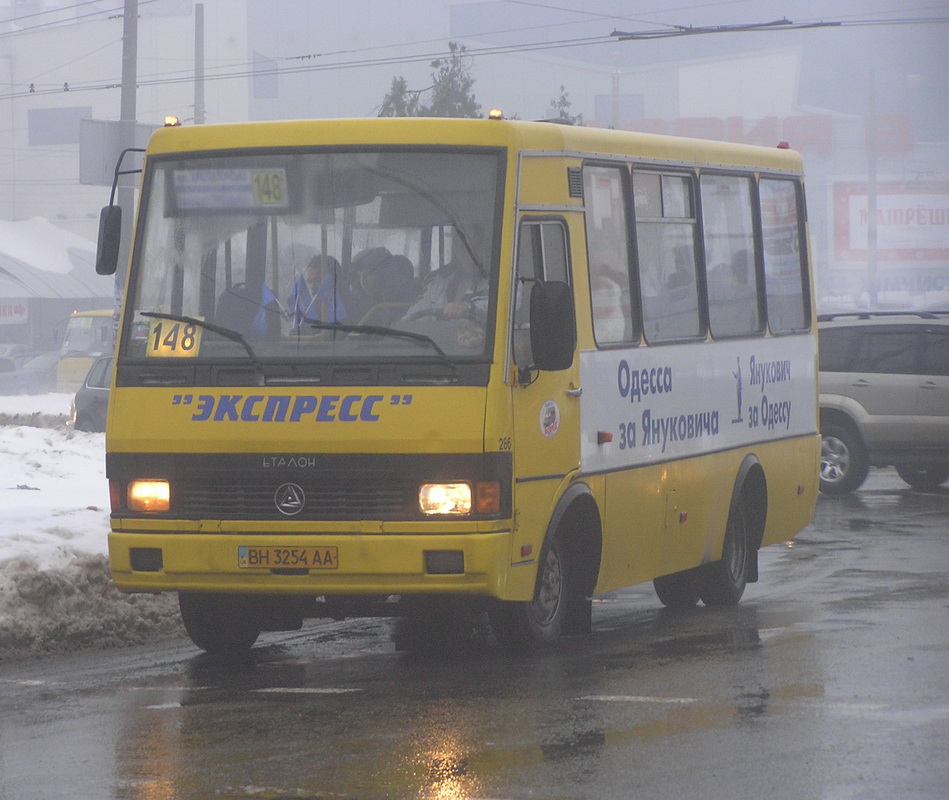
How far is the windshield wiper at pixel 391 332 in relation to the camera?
8.61 metres

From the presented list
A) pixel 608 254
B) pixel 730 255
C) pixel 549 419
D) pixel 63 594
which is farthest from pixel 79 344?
pixel 549 419

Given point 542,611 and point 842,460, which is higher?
point 842,460

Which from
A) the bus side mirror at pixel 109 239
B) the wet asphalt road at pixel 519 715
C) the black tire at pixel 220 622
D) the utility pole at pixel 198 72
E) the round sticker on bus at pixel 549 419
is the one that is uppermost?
the utility pole at pixel 198 72

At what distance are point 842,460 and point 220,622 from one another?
40.7ft

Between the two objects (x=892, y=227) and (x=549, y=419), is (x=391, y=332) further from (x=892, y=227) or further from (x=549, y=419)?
(x=892, y=227)

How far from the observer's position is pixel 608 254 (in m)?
10.1

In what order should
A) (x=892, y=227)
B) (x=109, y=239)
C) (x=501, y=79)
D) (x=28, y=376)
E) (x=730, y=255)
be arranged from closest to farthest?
(x=109, y=239)
(x=730, y=255)
(x=28, y=376)
(x=892, y=227)
(x=501, y=79)

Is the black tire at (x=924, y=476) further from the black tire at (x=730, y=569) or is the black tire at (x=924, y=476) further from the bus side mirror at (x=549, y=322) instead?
the bus side mirror at (x=549, y=322)

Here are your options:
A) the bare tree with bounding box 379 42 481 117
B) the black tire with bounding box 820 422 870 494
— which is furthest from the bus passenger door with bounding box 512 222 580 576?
the bare tree with bounding box 379 42 481 117

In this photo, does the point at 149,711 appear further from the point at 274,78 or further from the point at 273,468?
the point at 274,78

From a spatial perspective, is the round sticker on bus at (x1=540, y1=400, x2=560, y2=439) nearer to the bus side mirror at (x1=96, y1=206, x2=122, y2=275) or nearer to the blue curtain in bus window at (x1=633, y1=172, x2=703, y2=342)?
the blue curtain in bus window at (x1=633, y1=172, x2=703, y2=342)

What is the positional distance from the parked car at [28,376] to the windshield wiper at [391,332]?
137ft

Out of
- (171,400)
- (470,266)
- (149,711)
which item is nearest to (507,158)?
(470,266)

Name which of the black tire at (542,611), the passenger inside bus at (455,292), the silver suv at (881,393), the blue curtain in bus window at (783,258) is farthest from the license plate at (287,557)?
the silver suv at (881,393)
